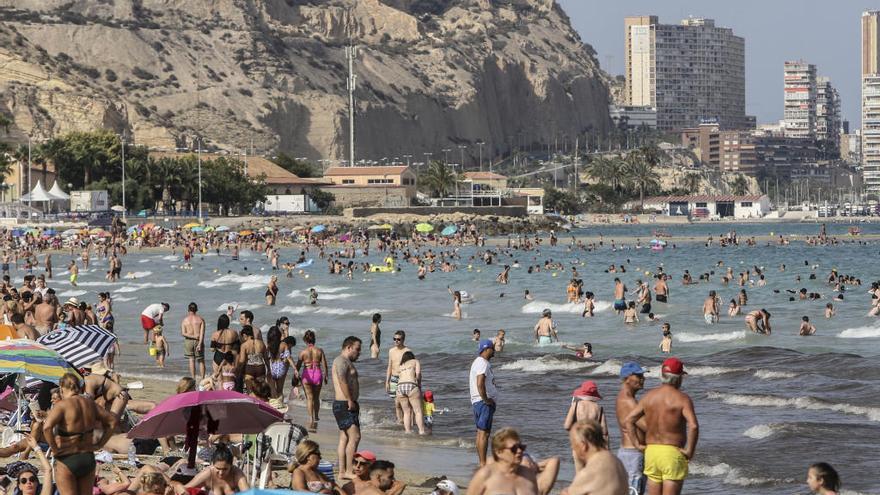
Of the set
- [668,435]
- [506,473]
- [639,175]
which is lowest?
[668,435]

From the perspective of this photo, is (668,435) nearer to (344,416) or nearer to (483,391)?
(483,391)

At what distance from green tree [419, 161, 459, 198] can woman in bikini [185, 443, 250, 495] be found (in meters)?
123

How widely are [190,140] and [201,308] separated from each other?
102106 millimetres

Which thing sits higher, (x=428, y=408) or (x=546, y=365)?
(x=428, y=408)

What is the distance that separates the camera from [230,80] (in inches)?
6437

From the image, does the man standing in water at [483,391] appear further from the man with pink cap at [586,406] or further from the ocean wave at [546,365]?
the ocean wave at [546,365]

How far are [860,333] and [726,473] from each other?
17.6 meters

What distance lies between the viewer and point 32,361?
42.0 feet

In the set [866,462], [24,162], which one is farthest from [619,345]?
[24,162]

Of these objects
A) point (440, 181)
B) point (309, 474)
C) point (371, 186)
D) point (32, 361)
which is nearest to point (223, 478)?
point (309, 474)

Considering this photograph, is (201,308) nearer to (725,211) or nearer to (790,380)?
(790,380)

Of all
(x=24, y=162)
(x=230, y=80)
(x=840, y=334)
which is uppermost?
(x=230, y=80)

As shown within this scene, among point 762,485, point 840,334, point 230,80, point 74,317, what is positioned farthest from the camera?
point 230,80

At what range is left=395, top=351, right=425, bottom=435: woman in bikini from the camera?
1554cm
